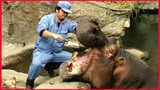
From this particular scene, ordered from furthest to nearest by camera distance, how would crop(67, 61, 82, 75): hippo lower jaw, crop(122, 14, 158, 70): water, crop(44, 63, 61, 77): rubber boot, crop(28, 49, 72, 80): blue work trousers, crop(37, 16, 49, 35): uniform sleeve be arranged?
crop(122, 14, 158, 70): water, crop(44, 63, 61, 77): rubber boot, crop(28, 49, 72, 80): blue work trousers, crop(37, 16, 49, 35): uniform sleeve, crop(67, 61, 82, 75): hippo lower jaw

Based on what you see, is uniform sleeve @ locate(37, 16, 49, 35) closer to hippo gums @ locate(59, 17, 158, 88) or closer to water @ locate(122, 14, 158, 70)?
hippo gums @ locate(59, 17, 158, 88)

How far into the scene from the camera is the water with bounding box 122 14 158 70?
7547 mm

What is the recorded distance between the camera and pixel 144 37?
866cm

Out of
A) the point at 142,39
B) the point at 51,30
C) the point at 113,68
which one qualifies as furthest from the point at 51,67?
the point at 142,39

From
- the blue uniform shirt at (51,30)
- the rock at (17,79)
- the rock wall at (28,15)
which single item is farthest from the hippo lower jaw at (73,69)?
→ the rock wall at (28,15)

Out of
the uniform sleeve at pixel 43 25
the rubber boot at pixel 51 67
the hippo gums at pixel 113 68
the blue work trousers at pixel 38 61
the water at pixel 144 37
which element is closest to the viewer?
the hippo gums at pixel 113 68

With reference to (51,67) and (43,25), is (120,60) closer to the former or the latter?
(43,25)

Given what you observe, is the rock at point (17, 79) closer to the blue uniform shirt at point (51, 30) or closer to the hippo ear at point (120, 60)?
the blue uniform shirt at point (51, 30)

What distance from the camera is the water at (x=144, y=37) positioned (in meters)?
7.55

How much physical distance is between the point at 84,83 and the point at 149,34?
5.40 m

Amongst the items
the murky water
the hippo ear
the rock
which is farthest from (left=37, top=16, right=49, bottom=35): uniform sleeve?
the hippo ear

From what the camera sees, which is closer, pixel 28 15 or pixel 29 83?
pixel 29 83

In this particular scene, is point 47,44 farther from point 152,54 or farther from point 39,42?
point 152,54

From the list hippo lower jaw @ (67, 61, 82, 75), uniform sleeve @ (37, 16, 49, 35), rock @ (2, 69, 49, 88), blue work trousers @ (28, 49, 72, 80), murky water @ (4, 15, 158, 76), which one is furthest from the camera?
murky water @ (4, 15, 158, 76)
